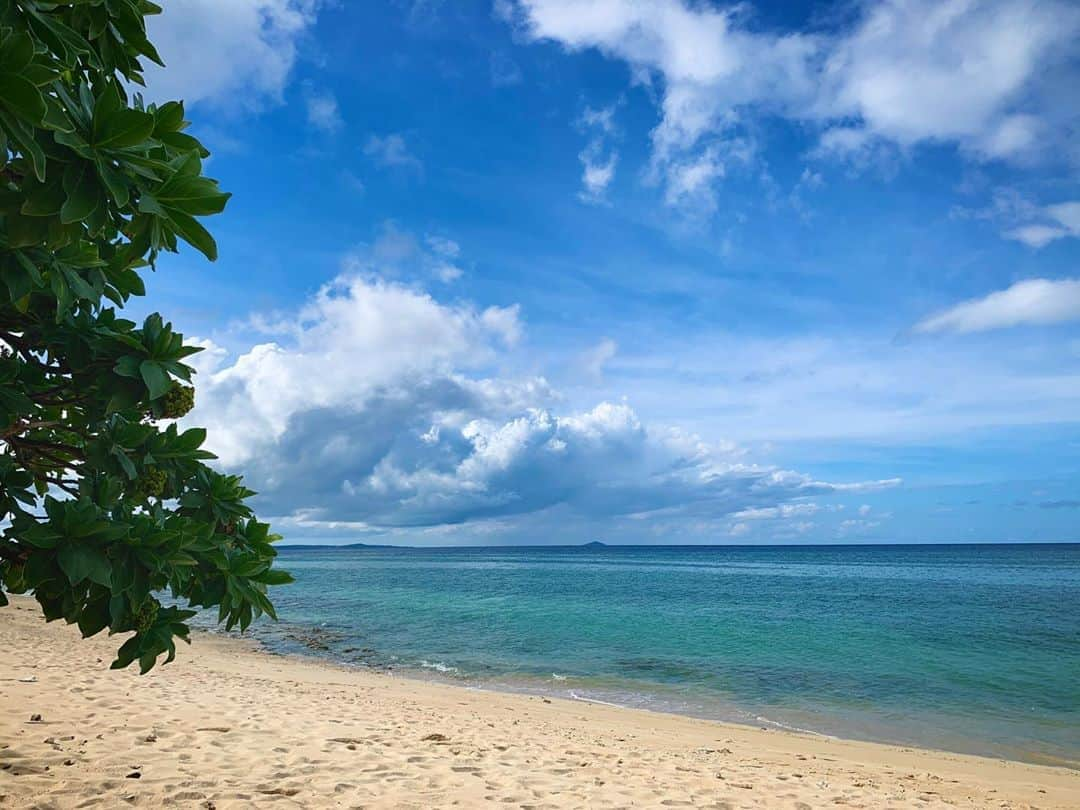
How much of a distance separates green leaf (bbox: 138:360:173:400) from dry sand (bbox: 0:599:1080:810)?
166 inches

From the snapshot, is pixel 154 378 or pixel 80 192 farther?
pixel 154 378

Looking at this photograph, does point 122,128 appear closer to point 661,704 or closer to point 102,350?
point 102,350

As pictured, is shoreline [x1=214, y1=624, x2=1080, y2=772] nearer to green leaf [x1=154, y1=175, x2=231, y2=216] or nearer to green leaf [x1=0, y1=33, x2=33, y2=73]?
green leaf [x1=154, y1=175, x2=231, y2=216]

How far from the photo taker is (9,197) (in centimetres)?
213

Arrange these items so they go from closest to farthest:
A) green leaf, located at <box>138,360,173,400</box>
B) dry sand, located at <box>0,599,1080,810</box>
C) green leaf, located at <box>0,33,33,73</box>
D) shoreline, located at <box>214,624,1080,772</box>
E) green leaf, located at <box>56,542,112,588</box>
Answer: green leaf, located at <box>0,33,33,73</box>, green leaf, located at <box>56,542,112,588</box>, green leaf, located at <box>138,360,173,400</box>, dry sand, located at <box>0,599,1080,810</box>, shoreline, located at <box>214,624,1080,772</box>

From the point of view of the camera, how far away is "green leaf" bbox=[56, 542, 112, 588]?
2.59 meters

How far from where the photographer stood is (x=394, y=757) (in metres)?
7.74

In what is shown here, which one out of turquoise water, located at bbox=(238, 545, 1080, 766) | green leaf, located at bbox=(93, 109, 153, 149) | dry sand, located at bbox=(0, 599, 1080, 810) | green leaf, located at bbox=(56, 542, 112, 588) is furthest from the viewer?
turquoise water, located at bbox=(238, 545, 1080, 766)

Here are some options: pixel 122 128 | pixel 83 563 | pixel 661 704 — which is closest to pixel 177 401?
pixel 83 563

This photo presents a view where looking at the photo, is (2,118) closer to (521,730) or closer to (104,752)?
(104,752)

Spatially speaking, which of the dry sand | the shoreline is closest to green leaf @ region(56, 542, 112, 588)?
the dry sand

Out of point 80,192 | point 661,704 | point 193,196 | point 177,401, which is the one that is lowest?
point 661,704

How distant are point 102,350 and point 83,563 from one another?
3.04 feet

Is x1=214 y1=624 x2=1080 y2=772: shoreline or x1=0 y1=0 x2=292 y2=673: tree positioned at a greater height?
x1=0 y1=0 x2=292 y2=673: tree
